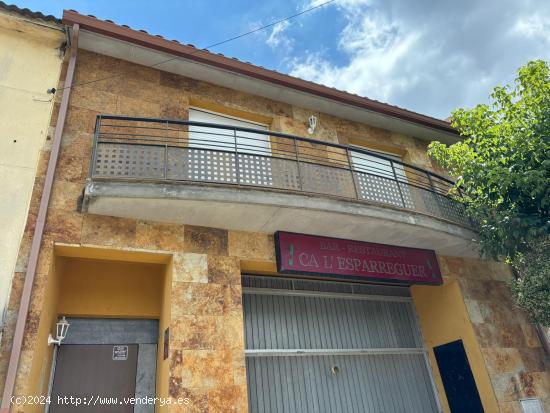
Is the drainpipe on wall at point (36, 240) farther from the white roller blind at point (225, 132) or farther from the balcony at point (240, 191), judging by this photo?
the white roller blind at point (225, 132)

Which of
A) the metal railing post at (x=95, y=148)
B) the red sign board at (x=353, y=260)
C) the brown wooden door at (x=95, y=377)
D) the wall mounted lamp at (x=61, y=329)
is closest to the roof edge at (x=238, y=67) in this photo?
the metal railing post at (x=95, y=148)

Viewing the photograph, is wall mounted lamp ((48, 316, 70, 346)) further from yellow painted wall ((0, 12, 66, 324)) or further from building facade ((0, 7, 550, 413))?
yellow painted wall ((0, 12, 66, 324))

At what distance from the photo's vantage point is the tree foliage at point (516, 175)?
6.47 metres

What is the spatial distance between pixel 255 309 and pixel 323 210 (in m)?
2.17

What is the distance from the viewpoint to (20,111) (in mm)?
6035

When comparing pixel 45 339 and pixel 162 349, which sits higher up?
pixel 45 339

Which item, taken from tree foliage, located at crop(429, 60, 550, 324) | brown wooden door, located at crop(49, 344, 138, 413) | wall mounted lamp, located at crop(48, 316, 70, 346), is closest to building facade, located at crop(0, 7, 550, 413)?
brown wooden door, located at crop(49, 344, 138, 413)

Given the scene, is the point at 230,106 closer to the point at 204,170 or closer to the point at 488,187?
the point at 204,170

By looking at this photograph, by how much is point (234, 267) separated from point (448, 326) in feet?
14.7

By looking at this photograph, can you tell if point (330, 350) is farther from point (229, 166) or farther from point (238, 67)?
point (238, 67)

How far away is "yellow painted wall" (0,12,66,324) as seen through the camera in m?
5.16

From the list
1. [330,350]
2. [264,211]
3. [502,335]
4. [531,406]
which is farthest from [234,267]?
[531,406]

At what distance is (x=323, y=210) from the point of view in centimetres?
635

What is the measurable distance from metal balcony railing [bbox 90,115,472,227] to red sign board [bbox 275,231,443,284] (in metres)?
0.85
